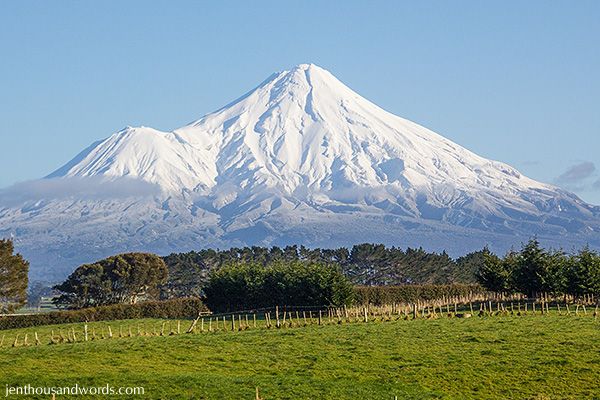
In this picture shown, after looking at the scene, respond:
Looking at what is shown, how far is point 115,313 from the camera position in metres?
74.6

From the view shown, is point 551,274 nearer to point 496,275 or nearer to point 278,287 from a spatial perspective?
point 496,275

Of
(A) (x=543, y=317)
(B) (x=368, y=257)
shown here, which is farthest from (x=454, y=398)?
(B) (x=368, y=257)

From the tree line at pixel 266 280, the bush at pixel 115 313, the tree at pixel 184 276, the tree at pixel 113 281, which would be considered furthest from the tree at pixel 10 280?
the tree at pixel 184 276

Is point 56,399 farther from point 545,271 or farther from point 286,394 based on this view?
point 545,271

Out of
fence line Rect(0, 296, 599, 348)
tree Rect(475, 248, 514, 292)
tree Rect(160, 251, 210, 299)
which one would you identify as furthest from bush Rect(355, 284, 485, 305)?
tree Rect(160, 251, 210, 299)

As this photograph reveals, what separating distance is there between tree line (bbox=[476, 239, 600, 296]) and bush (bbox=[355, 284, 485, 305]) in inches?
354

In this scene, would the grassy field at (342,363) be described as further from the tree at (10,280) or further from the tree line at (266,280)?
the tree at (10,280)

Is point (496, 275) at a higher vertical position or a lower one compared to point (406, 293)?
higher

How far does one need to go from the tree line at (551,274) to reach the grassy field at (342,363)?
22561mm

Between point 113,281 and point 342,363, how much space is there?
64.3m

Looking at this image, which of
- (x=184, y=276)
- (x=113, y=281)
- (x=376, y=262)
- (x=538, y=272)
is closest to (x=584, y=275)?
(x=538, y=272)

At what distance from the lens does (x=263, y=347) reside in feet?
150

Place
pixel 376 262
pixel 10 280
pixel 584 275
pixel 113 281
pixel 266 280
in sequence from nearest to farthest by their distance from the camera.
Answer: pixel 584 275, pixel 266 280, pixel 10 280, pixel 113 281, pixel 376 262

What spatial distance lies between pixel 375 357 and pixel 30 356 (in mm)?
14535
